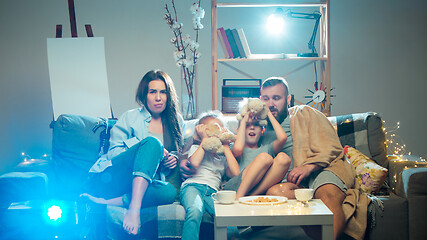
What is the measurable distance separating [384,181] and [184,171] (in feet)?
3.68

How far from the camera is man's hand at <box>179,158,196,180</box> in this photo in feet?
8.02

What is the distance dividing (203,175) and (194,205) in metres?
0.29

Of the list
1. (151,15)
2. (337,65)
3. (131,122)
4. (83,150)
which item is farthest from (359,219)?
(151,15)

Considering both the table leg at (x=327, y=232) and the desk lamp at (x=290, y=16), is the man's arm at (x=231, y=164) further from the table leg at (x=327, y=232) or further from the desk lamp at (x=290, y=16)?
the desk lamp at (x=290, y=16)

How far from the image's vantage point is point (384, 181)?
8.08ft

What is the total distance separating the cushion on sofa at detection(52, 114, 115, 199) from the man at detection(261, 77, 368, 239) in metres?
0.98

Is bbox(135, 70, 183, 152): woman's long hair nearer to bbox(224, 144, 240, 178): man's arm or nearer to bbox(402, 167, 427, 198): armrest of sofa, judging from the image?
bbox(224, 144, 240, 178): man's arm

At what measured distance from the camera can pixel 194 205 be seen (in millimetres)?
2152

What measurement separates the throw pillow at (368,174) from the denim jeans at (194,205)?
32.2 inches

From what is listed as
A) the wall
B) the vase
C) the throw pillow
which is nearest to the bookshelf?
the vase

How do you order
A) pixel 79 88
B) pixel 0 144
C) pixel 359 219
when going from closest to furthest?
pixel 359 219 < pixel 79 88 < pixel 0 144

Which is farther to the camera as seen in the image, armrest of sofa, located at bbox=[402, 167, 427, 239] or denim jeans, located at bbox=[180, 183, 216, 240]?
armrest of sofa, located at bbox=[402, 167, 427, 239]

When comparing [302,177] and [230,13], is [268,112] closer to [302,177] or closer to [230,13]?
[302,177]

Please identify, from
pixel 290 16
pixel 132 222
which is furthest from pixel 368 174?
pixel 290 16
